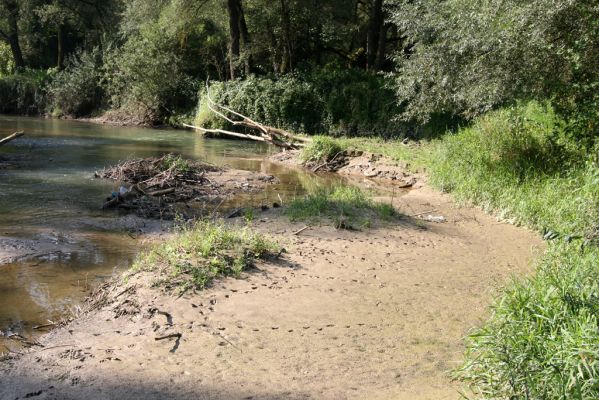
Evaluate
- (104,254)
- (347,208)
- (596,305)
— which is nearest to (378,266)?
(347,208)

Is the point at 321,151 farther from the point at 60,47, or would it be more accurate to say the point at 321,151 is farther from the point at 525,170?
the point at 60,47

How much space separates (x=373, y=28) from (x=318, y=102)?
17.4ft

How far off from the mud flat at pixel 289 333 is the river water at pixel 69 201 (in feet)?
2.94

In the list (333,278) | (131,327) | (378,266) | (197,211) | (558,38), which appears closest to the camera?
(131,327)

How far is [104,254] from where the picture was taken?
28.5ft

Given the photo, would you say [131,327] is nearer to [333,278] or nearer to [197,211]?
[333,278]

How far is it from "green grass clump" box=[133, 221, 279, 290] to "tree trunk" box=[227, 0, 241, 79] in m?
22.4

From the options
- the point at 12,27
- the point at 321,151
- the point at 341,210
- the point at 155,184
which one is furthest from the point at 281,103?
the point at 12,27

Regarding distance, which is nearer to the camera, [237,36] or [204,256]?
[204,256]

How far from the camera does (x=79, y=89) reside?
124ft

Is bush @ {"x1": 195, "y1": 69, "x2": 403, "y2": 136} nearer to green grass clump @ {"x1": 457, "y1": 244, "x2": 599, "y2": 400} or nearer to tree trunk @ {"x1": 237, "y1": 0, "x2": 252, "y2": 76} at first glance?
tree trunk @ {"x1": 237, "y1": 0, "x2": 252, "y2": 76}

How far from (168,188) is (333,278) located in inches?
290

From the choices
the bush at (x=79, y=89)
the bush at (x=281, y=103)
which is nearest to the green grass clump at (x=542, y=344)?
the bush at (x=281, y=103)

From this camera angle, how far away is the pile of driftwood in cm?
1172
